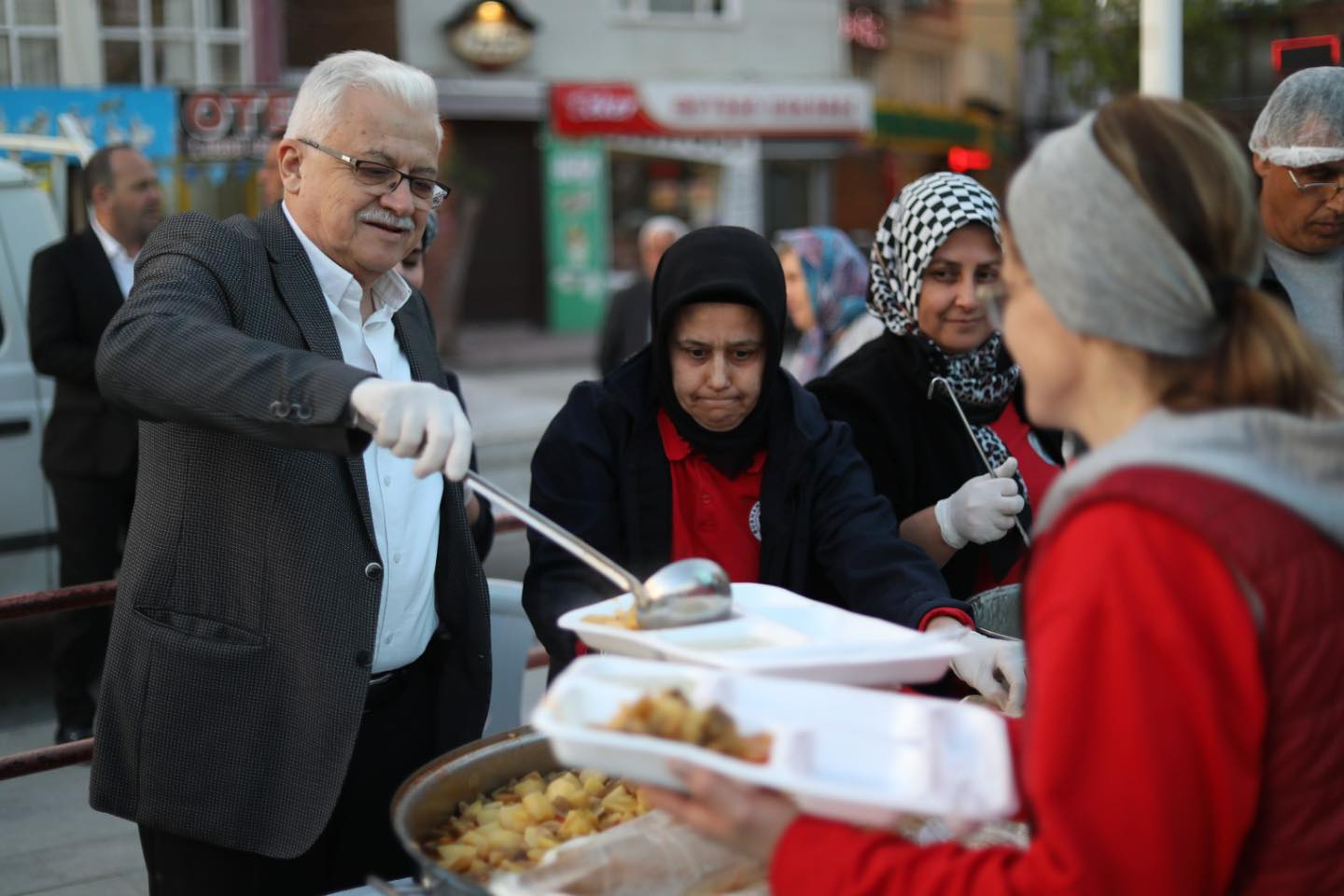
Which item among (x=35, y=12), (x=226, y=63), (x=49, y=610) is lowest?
(x=49, y=610)

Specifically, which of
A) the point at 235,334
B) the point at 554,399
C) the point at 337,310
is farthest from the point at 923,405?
the point at 554,399

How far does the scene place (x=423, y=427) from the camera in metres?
1.89

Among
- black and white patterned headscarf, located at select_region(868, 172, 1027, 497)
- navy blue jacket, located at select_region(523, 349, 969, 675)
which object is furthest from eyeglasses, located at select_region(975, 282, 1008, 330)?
black and white patterned headscarf, located at select_region(868, 172, 1027, 497)

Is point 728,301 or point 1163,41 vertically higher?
point 1163,41

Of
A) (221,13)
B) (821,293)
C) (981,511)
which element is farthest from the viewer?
(221,13)

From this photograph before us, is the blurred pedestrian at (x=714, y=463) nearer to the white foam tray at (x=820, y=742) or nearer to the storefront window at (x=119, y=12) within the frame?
the white foam tray at (x=820, y=742)

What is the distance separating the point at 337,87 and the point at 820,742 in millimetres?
1590

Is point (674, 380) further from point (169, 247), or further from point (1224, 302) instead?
point (1224, 302)

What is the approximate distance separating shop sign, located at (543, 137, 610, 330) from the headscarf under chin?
67.1 ft

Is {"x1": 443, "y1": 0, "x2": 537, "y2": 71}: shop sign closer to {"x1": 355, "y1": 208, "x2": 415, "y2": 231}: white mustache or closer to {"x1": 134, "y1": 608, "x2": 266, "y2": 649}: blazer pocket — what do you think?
{"x1": 355, "y1": 208, "x2": 415, "y2": 231}: white mustache

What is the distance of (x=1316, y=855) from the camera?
1.42 m

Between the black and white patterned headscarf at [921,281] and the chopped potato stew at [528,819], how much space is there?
4.85 ft

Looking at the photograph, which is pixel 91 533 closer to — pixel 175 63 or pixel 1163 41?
pixel 1163 41

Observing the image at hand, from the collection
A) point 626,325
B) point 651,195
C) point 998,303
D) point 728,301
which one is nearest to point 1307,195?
point 728,301
